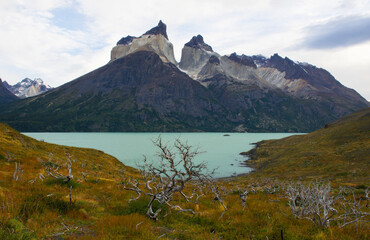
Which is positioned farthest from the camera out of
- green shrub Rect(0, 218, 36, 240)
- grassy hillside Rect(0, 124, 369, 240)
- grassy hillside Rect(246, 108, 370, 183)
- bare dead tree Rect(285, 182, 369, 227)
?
grassy hillside Rect(246, 108, 370, 183)

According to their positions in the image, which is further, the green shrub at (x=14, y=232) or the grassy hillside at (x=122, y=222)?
the grassy hillside at (x=122, y=222)

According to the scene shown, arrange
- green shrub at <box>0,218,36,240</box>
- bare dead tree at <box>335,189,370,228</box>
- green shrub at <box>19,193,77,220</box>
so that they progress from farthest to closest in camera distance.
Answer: bare dead tree at <box>335,189,370,228</box>
green shrub at <box>19,193,77,220</box>
green shrub at <box>0,218,36,240</box>

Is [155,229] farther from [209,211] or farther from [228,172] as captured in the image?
[228,172]

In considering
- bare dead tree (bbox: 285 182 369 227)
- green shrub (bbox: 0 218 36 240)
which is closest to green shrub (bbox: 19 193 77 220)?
green shrub (bbox: 0 218 36 240)

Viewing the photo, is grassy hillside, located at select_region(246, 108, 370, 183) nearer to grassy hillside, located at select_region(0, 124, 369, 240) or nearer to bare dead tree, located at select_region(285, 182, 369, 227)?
bare dead tree, located at select_region(285, 182, 369, 227)

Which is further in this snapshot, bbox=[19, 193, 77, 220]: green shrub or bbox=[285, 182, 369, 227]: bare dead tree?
bbox=[285, 182, 369, 227]: bare dead tree

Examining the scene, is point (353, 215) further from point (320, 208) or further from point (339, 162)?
point (339, 162)

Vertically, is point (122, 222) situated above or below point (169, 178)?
below

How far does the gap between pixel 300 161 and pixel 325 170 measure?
458 inches

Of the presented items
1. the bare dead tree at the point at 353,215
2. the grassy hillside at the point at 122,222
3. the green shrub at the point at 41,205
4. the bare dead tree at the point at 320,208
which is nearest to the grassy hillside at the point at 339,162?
the bare dead tree at the point at 353,215

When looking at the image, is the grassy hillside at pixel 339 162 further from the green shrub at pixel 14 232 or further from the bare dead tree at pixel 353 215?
the green shrub at pixel 14 232

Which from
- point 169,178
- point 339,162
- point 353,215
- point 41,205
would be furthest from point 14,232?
point 339,162

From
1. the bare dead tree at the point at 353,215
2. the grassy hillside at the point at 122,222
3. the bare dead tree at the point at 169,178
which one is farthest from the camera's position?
the bare dead tree at the point at 169,178

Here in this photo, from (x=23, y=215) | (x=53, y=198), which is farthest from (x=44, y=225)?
(x=53, y=198)
